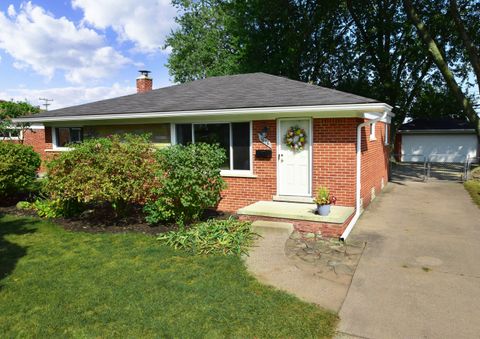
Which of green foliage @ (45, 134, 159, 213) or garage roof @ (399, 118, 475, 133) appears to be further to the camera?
garage roof @ (399, 118, 475, 133)

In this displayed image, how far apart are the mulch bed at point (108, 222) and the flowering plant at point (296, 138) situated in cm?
242

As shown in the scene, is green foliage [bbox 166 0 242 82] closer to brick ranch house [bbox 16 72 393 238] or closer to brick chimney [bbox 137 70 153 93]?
brick chimney [bbox 137 70 153 93]

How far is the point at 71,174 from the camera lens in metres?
7.84

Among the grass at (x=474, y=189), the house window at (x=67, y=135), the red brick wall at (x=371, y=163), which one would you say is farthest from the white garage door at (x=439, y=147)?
the house window at (x=67, y=135)

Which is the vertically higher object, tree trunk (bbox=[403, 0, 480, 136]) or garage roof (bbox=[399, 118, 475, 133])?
tree trunk (bbox=[403, 0, 480, 136])

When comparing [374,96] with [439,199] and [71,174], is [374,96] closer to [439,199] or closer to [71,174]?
[439,199]

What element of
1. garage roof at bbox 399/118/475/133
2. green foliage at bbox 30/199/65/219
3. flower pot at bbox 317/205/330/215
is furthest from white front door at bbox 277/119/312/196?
garage roof at bbox 399/118/475/133

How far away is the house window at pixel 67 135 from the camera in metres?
12.3

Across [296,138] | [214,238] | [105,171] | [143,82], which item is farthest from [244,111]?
[143,82]

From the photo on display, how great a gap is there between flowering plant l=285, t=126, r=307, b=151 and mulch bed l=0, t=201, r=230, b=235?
7.95 ft

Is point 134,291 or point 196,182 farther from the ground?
point 196,182

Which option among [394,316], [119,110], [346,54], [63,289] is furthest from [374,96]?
[63,289]

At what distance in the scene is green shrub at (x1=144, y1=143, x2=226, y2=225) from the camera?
741 cm

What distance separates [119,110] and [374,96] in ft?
49.1
